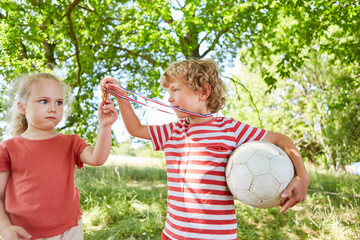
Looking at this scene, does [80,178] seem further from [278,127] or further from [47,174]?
[278,127]

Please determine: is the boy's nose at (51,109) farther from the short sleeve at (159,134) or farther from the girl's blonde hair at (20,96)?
the short sleeve at (159,134)

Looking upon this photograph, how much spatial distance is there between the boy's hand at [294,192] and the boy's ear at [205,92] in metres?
0.80

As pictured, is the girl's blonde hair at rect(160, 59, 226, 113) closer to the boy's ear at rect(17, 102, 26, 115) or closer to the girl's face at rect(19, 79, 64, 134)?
the girl's face at rect(19, 79, 64, 134)

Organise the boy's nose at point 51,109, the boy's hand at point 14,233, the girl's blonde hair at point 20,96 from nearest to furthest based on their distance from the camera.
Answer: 1. the boy's hand at point 14,233
2. the boy's nose at point 51,109
3. the girl's blonde hair at point 20,96

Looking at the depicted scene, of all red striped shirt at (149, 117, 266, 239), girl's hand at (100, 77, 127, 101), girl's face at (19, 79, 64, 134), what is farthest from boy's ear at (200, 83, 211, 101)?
girl's face at (19, 79, 64, 134)

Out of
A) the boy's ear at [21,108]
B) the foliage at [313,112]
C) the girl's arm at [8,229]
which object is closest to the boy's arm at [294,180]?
the girl's arm at [8,229]

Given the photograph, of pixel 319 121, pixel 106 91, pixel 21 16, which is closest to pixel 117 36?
pixel 21 16

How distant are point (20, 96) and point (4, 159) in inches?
17.5

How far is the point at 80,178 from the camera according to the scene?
23.4ft

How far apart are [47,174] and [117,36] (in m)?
7.90

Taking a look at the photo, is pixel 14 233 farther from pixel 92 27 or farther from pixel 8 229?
pixel 92 27

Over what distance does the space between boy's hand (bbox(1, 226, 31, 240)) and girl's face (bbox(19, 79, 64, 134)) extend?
0.59 metres

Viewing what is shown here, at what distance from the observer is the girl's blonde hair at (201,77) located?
2.18 meters

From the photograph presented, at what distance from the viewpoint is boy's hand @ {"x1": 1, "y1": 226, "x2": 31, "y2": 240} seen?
1.73m
